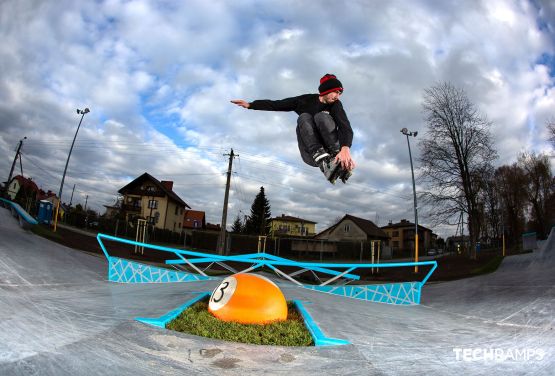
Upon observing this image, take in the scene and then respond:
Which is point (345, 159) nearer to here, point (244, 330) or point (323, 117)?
point (323, 117)

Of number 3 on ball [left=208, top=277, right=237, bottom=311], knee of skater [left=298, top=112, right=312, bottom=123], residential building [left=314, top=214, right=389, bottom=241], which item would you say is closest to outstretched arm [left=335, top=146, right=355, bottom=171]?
knee of skater [left=298, top=112, right=312, bottom=123]

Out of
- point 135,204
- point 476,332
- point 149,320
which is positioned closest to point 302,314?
point 149,320

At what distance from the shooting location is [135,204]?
5347 cm

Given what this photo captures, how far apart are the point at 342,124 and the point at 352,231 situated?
6416 cm

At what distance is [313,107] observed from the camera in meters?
4.35

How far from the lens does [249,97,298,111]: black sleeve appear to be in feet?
15.0

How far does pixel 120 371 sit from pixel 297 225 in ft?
280

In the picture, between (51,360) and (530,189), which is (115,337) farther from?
(530,189)

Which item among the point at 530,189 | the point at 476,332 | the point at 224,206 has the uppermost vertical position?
the point at 530,189

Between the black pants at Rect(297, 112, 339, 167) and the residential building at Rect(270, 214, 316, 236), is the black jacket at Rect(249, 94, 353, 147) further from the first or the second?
the residential building at Rect(270, 214, 316, 236)

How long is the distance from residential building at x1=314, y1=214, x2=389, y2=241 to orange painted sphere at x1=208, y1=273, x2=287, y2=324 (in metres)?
59.2

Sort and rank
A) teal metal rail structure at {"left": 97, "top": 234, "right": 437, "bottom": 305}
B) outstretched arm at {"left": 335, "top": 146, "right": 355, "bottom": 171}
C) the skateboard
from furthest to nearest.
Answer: teal metal rail structure at {"left": 97, "top": 234, "right": 437, "bottom": 305}
the skateboard
outstretched arm at {"left": 335, "top": 146, "right": 355, "bottom": 171}

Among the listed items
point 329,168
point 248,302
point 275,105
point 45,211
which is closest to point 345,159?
point 329,168

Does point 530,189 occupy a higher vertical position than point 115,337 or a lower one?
higher
